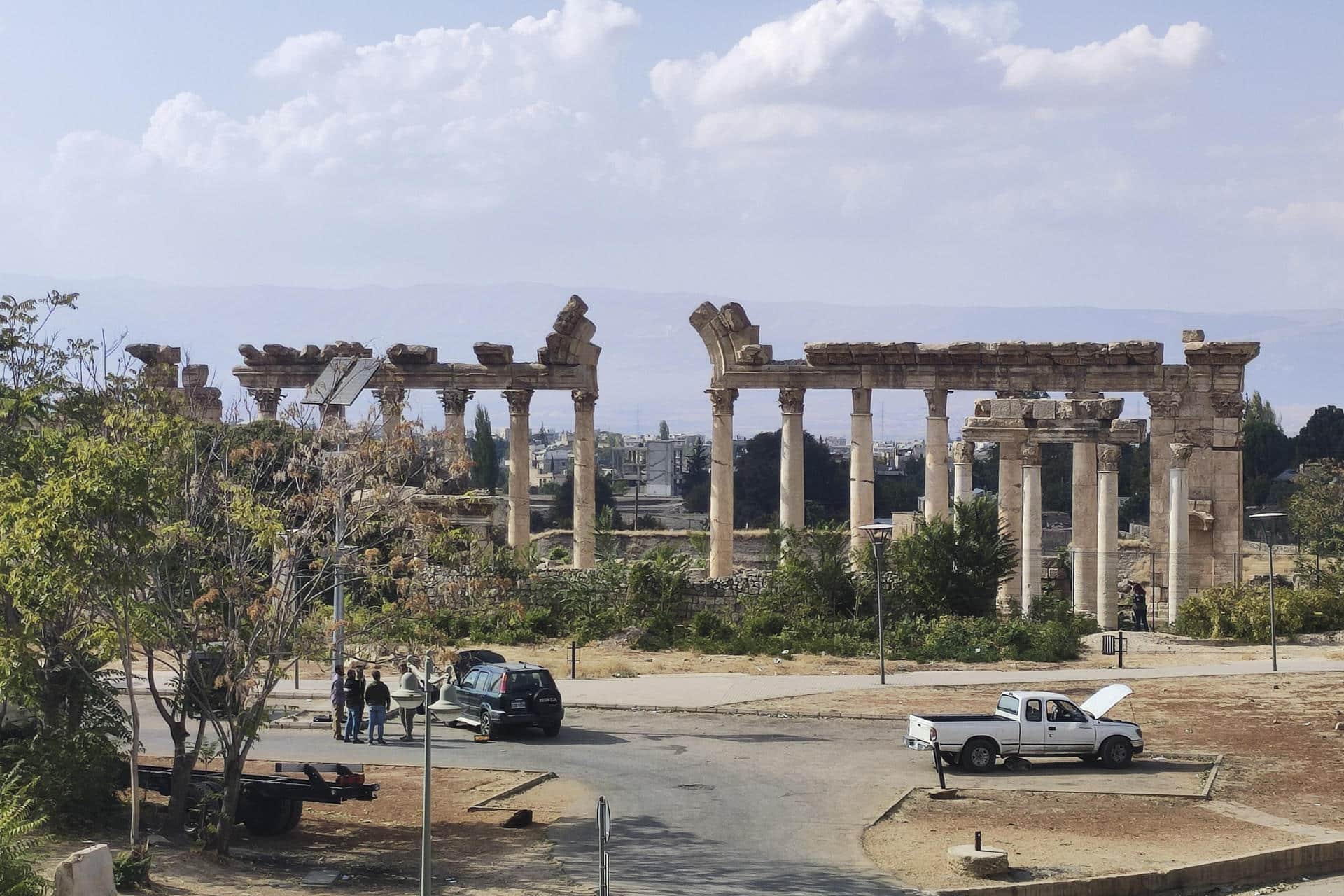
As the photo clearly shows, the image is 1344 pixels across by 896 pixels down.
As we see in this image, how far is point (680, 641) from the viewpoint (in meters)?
44.4

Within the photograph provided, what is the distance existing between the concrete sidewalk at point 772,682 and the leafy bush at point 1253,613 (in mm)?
3685

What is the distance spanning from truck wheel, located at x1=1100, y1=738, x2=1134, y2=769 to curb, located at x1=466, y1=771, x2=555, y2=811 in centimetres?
919

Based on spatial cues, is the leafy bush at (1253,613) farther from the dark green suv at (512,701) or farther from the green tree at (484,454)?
the green tree at (484,454)

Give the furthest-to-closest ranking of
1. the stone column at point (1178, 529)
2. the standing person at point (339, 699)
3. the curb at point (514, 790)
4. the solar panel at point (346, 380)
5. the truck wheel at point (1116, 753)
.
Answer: the stone column at point (1178, 529) → the solar panel at point (346, 380) → the standing person at point (339, 699) → the truck wheel at point (1116, 753) → the curb at point (514, 790)

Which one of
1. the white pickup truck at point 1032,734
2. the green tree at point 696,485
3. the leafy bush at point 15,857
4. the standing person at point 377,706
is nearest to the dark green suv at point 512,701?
the standing person at point 377,706

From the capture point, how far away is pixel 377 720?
30.6 metres

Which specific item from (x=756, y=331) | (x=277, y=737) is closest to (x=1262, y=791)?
(x=277, y=737)

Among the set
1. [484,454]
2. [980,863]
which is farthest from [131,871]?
[484,454]

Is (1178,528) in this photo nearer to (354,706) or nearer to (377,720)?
(377,720)

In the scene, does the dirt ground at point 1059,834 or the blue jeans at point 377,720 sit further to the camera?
the blue jeans at point 377,720

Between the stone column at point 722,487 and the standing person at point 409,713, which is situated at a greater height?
the stone column at point 722,487

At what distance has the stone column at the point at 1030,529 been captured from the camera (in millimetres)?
46188

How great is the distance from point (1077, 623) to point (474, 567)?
59.3 ft

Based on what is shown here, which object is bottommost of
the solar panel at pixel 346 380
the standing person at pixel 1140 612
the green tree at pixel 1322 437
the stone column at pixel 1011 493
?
the standing person at pixel 1140 612
